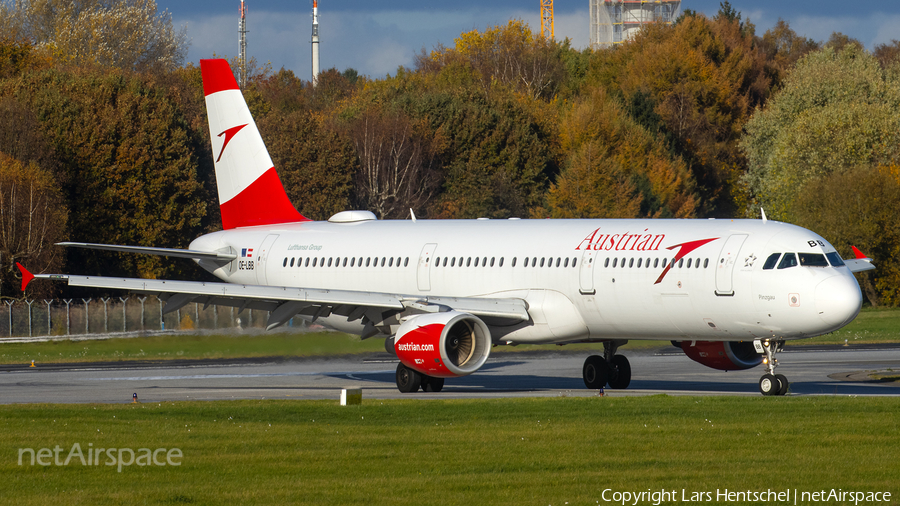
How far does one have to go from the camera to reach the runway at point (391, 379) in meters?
28.4

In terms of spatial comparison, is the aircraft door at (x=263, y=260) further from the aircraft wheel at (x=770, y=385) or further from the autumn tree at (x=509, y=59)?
the autumn tree at (x=509, y=59)

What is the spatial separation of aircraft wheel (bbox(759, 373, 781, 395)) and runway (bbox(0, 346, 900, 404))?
7.14ft

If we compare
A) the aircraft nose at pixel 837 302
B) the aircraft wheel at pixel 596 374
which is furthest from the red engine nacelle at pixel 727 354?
the aircraft nose at pixel 837 302

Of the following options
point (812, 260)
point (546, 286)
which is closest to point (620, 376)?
point (546, 286)

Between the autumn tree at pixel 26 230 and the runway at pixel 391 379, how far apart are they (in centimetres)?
2094

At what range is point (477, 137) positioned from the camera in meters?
90.2

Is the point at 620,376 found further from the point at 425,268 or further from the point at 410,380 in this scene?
the point at 425,268

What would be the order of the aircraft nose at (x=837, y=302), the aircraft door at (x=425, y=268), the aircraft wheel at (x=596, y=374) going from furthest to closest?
1. the aircraft door at (x=425, y=268)
2. the aircraft wheel at (x=596, y=374)
3. the aircraft nose at (x=837, y=302)

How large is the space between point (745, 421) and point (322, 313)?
42.3 ft

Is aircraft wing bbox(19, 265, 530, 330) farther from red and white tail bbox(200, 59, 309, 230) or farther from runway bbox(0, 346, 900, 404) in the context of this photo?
red and white tail bbox(200, 59, 309, 230)

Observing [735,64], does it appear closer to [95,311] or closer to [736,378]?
[95,311]

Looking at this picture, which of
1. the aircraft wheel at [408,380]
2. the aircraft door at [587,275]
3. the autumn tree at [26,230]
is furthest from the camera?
the autumn tree at [26,230]

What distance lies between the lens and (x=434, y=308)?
28219mm

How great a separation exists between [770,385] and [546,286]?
5.91m
